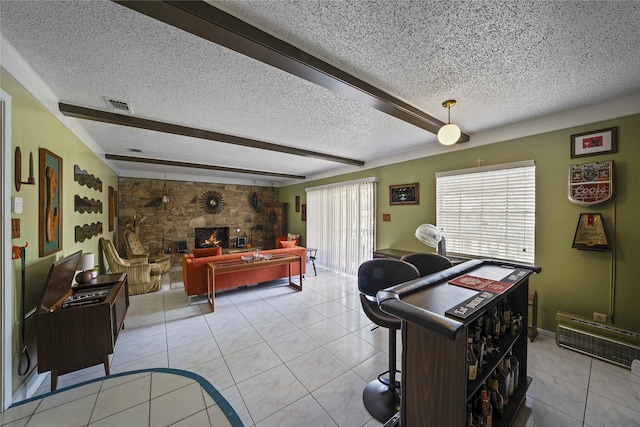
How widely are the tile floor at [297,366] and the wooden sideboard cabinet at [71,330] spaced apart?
0.28 m

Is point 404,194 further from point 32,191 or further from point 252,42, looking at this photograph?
point 32,191

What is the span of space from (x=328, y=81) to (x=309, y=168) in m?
4.10

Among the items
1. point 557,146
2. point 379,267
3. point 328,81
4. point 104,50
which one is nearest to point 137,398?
point 379,267

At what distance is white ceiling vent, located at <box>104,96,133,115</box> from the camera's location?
7.72 feet

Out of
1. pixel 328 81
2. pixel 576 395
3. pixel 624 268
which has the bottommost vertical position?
pixel 576 395

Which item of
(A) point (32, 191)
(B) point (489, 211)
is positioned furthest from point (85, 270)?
(B) point (489, 211)

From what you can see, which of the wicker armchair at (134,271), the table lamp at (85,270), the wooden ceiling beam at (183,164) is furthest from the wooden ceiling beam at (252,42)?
the wooden ceiling beam at (183,164)

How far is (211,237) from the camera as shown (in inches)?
282

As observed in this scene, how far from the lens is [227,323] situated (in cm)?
305

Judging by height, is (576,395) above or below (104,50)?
below

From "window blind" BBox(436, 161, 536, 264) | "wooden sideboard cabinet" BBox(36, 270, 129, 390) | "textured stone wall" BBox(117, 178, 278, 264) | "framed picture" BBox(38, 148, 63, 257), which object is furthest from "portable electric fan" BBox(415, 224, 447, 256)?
"textured stone wall" BBox(117, 178, 278, 264)

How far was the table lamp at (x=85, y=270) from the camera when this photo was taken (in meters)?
2.62

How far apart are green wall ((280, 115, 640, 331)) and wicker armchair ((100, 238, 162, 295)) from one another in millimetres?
5520

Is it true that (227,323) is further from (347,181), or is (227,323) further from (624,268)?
(624,268)
